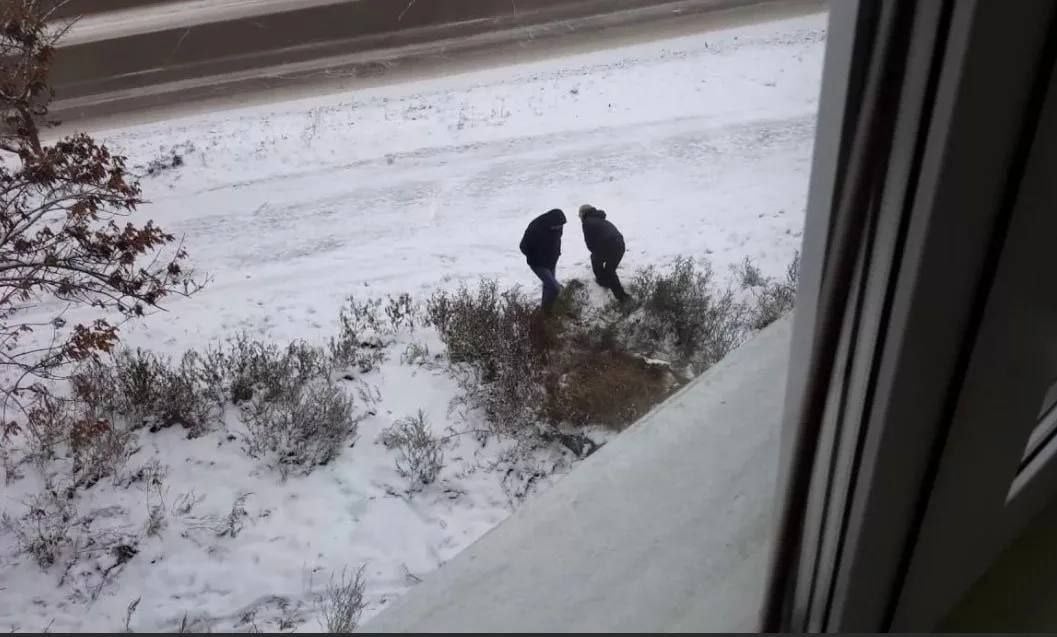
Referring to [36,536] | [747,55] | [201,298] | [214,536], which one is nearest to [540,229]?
[747,55]

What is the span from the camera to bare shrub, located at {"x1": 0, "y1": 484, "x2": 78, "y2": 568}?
62cm

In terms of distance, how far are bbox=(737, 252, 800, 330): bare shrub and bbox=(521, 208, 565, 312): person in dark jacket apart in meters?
0.28

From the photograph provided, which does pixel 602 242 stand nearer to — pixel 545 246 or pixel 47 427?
pixel 545 246

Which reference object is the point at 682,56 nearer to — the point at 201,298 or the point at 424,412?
the point at 424,412

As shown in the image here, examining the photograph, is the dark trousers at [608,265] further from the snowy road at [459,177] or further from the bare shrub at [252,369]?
the bare shrub at [252,369]

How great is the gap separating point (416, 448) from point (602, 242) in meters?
0.44

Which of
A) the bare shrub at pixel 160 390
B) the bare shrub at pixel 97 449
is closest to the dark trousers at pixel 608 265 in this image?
the bare shrub at pixel 160 390

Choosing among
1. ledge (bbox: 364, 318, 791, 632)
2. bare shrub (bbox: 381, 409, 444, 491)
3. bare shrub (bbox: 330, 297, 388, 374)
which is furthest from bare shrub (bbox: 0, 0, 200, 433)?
ledge (bbox: 364, 318, 791, 632)

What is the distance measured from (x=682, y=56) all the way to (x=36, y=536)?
0.95m

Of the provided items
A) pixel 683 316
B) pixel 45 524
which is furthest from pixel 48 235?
pixel 683 316

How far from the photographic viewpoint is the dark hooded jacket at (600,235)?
1112mm

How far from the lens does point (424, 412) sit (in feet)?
3.18

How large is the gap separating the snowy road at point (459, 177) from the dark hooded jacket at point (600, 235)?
2 centimetres

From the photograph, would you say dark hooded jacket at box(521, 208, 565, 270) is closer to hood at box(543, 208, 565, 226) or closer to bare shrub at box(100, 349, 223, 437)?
hood at box(543, 208, 565, 226)
